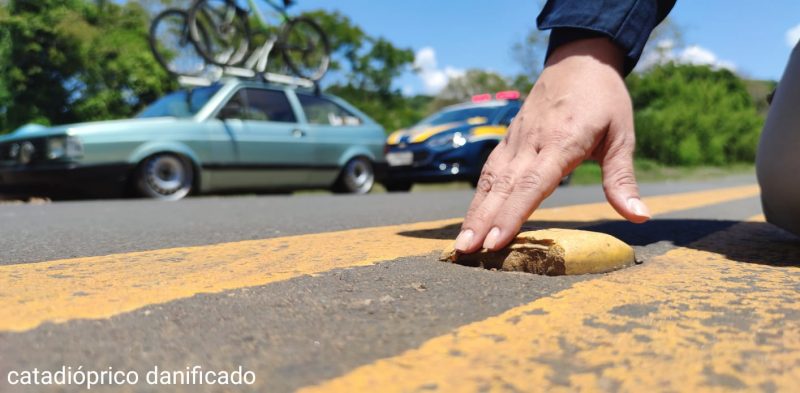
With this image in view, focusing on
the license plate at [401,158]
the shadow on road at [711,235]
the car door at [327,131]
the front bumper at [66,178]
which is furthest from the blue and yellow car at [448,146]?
the shadow on road at [711,235]

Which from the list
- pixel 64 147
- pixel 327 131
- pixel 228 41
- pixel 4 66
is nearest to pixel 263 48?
pixel 228 41

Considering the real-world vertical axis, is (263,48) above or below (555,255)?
above

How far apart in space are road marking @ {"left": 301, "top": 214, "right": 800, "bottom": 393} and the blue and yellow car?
24.3 feet

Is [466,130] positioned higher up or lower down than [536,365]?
higher up

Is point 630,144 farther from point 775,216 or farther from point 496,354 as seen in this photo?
point 496,354

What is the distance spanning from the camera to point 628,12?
1746mm

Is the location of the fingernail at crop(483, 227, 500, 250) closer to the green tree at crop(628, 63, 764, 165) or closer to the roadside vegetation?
the roadside vegetation

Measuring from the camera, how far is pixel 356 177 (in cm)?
845

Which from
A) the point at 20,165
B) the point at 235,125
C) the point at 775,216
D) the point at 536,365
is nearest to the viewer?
the point at 536,365

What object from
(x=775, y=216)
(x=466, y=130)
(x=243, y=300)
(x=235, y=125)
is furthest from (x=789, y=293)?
(x=466, y=130)

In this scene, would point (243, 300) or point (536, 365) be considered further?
point (243, 300)

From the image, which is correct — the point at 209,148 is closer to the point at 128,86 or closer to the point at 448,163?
the point at 448,163

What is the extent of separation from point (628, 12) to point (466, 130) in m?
7.24

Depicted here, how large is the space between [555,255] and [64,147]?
584 cm
